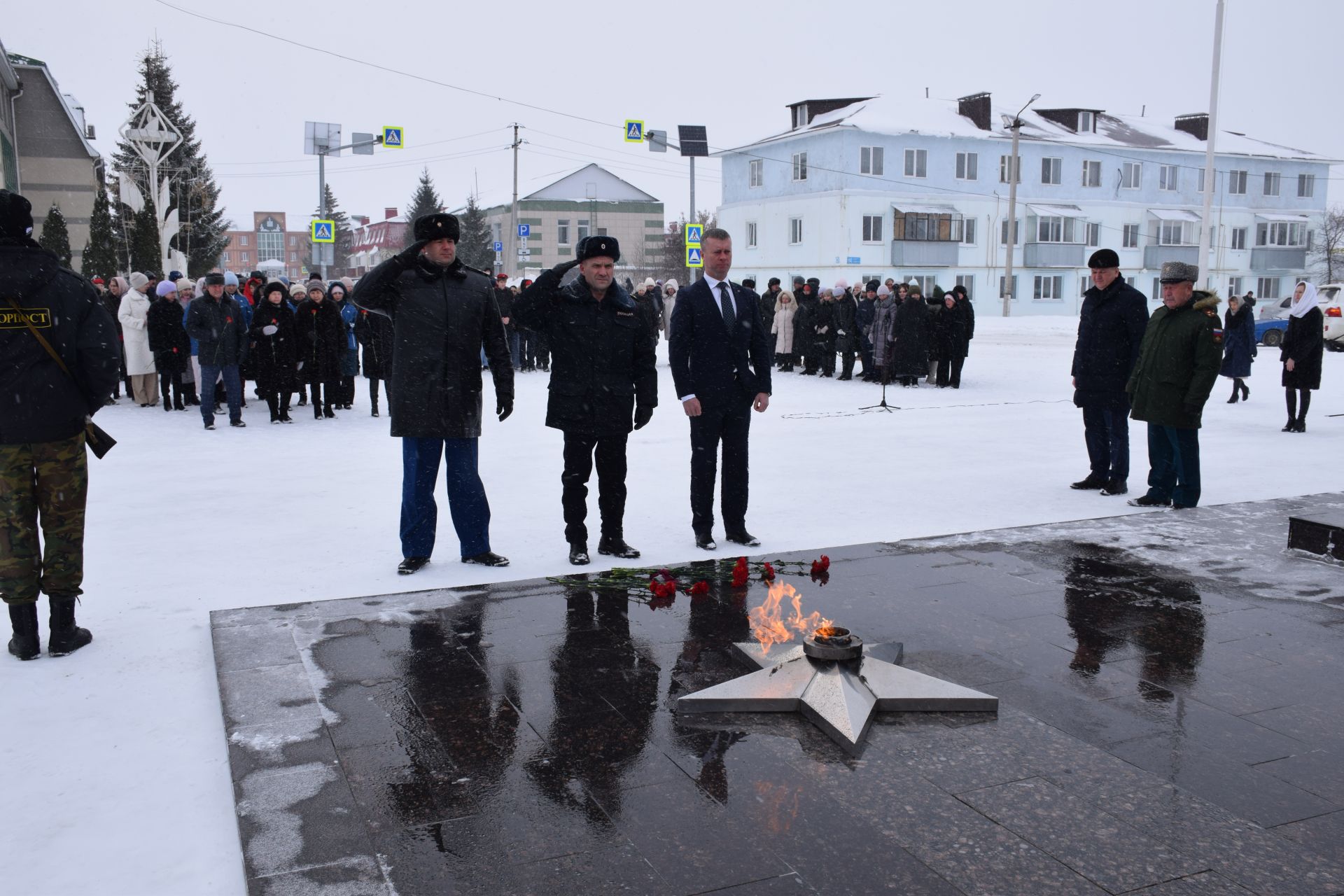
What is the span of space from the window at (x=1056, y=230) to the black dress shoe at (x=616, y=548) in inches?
1825

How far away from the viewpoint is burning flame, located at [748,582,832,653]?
4.71m

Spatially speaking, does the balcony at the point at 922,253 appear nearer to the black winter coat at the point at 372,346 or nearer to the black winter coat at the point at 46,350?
the black winter coat at the point at 372,346

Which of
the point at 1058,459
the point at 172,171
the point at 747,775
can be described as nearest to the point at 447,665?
the point at 747,775

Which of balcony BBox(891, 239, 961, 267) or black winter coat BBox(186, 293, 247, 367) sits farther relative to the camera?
balcony BBox(891, 239, 961, 267)

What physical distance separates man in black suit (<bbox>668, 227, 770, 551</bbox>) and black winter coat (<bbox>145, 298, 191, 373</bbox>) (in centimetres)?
989

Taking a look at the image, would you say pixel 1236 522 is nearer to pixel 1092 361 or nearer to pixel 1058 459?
pixel 1092 361

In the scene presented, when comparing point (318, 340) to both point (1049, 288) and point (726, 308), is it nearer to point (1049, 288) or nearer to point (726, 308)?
point (726, 308)

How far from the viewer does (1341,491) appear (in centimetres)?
854

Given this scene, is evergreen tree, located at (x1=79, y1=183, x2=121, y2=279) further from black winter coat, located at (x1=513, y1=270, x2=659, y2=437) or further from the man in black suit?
the man in black suit

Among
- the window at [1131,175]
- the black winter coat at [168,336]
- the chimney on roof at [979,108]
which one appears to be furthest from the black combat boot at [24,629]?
the window at [1131,175]

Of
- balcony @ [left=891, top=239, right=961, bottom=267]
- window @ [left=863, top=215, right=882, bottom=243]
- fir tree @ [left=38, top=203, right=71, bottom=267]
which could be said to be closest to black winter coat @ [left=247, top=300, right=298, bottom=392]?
fir tree @ [left=38, top=203, right=71, bottom=267]

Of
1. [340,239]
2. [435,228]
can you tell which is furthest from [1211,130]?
[340,239]

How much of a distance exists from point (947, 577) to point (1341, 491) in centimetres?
466

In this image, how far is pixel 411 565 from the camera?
6031 millimetres
